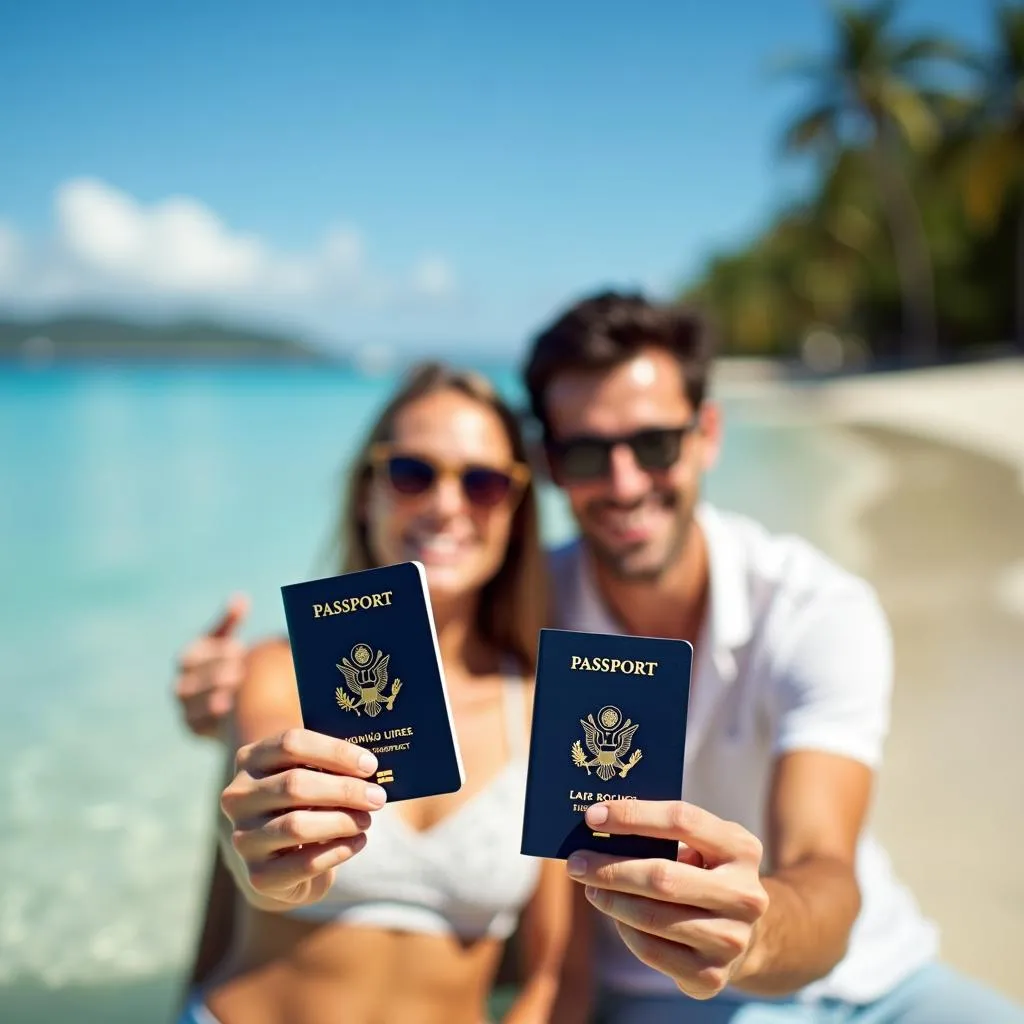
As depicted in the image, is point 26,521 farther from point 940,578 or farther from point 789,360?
point 789,360

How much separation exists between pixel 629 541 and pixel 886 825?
2668mm

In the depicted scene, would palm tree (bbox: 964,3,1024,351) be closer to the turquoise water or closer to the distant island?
the turquoise water

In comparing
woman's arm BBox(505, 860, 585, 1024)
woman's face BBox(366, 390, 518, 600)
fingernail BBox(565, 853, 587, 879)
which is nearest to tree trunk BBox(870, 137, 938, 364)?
woman's face BBox(366, 390, 518, 600)

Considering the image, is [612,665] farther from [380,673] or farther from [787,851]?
[787,851]

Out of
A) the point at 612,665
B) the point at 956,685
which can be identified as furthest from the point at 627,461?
the point at 956,685

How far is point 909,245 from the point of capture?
4328 centimetres

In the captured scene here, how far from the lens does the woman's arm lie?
2.68m

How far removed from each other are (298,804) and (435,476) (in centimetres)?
121

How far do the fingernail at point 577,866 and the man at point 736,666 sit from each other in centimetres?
38

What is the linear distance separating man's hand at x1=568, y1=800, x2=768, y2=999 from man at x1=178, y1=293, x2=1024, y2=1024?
7.6 inches

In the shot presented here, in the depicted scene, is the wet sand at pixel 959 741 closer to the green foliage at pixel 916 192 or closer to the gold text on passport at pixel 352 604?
the gold text on passport at pixel 352 604

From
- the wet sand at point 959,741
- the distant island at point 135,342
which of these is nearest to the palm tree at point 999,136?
the wet sand at point 959,741

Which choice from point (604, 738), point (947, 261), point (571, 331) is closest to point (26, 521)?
point (571, 331)

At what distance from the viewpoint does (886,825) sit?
15.8 feet
